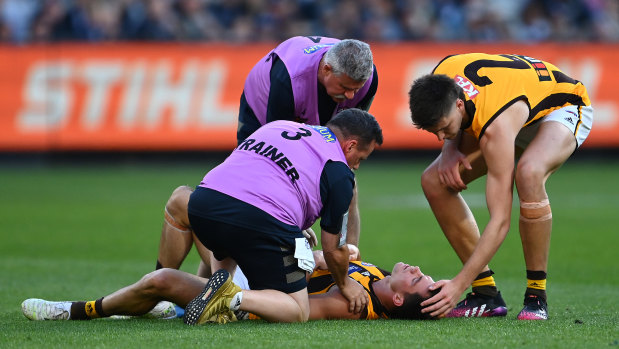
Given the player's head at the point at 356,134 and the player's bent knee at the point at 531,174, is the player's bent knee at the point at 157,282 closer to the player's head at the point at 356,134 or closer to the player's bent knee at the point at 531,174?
the player's head at the point at 356,134

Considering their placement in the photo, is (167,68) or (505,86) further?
(167,68)

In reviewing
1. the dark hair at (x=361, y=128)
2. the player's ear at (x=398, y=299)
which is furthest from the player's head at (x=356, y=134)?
the player's ear at (x=398, y=299)

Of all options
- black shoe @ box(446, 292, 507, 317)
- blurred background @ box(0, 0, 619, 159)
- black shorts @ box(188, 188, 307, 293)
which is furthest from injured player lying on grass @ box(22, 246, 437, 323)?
blurred background @ box(0, 0, 619, 159)

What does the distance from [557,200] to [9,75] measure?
10695 millimetres

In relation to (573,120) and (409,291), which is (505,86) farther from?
(409,291)

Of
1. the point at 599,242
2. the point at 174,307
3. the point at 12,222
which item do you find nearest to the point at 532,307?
the point at 174,307

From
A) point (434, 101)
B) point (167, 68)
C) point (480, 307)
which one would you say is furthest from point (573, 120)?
point (167, 68)

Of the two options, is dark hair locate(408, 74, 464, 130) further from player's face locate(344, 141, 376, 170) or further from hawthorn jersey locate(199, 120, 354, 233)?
hawthorn jersey locate(199, 120, 354, 233)

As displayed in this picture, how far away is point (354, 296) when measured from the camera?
20.2 feet

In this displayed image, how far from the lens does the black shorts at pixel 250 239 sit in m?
5.84

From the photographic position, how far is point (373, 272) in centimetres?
660

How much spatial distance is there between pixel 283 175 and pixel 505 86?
5.53 feet

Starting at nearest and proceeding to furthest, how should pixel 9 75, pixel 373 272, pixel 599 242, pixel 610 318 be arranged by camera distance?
pixel 610 318 < pixel 373 272 < pixel 599 242 < pixel 9 75

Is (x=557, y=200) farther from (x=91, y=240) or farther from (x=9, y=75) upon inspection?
(x=9, y=75)
